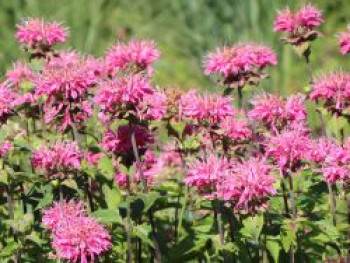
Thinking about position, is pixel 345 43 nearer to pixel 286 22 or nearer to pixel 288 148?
pixel 286 22

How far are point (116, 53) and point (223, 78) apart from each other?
1.51 ft

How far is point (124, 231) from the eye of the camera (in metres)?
3.04

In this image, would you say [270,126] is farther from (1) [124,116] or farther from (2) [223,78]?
(1) [124,116]

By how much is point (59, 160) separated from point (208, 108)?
0.57 meters

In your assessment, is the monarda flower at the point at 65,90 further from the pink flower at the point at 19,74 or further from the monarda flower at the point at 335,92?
the monarda flower at the point at 335,92

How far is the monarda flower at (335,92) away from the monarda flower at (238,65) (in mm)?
255

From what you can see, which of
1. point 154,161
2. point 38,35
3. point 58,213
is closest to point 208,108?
point 154,161

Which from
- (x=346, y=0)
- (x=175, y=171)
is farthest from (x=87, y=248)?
(x=346, y=0)

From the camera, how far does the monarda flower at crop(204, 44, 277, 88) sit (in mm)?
3234

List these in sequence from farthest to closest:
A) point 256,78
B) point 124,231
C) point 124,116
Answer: point 256,78
point 124,231
point 124,116

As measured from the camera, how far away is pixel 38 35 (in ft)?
11.2

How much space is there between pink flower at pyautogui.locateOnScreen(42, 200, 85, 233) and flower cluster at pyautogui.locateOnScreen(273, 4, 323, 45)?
125 centimetres

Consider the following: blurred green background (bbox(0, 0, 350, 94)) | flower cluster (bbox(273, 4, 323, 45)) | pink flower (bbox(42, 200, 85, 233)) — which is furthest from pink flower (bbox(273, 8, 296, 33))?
blurred green background (bbox(0, 0, 350, 94))

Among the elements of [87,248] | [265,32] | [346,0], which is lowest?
[87,248]
